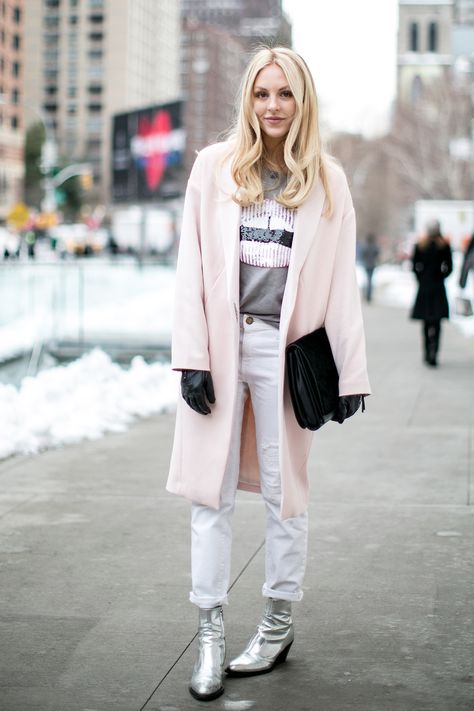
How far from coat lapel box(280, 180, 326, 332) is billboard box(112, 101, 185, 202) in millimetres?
48838

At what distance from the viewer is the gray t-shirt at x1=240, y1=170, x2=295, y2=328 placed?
12.6ft

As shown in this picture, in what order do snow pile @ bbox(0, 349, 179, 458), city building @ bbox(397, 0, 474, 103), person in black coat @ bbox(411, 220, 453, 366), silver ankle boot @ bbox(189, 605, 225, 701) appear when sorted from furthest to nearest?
city building @ bbox(397, 0, 474, 103) → person in black coat @ bbox(411, 220, 453, 366) → snow pile @ bbox(0, 349, 179, 458) → silver ankle boot @ bbox(189, 605, 225, 701)

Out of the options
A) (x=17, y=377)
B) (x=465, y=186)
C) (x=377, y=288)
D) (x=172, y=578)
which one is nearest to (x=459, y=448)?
(x=172, y=578)

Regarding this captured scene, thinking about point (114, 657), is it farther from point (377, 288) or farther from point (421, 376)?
point (377, 288)

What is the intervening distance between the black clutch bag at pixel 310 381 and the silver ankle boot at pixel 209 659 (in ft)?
2.28

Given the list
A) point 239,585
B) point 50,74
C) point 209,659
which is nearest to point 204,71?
point 50,74

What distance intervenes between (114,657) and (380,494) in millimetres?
3079

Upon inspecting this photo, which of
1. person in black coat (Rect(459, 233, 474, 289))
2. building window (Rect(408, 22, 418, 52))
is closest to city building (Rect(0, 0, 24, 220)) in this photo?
building window (Rect(408, 22, 418, 52))

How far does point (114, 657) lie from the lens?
4.07m

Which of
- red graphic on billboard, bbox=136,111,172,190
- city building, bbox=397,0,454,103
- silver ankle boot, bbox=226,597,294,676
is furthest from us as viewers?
city building, bbox=397,0,454,103

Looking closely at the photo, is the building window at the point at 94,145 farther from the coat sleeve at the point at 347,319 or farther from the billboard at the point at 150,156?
the coat sleeve at the point at 347,319

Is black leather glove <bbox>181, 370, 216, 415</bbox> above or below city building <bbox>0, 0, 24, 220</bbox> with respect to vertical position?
below

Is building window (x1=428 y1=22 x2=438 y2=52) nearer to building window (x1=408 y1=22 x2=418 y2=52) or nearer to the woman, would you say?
building window (x1=408 y1=22 x2=418 y2=52)

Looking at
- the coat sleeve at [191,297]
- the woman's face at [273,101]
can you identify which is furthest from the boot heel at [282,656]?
the woman's face at [273,101]
